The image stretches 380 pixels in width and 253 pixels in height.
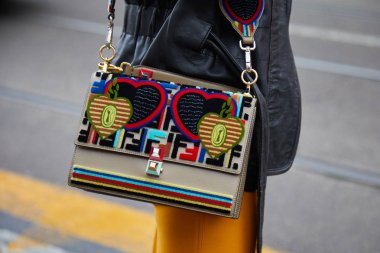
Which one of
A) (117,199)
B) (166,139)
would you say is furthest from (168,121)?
(117,199)

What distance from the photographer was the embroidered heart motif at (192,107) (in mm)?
1306

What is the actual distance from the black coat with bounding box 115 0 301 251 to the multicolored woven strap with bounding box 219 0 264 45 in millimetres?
31

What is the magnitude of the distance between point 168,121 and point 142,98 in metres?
0.09

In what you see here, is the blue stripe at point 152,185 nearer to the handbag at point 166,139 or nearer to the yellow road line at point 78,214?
the handbag at point 166,139

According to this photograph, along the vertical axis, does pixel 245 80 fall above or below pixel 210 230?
above

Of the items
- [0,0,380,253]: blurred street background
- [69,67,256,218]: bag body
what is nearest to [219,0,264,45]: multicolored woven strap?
[69,67,256,218]: bag body

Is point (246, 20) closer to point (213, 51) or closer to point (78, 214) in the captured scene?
point (213, 51)

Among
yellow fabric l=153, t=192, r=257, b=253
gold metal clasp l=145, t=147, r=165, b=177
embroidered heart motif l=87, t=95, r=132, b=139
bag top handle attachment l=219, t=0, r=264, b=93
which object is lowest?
yellow fabric l=153, t=192, r=257, b=253

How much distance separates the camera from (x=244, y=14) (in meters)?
1.32

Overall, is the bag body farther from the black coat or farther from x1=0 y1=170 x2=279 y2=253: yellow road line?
x1=0 y1=170 x2=279 y2=253: yellow road line

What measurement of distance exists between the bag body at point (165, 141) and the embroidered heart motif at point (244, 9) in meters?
0.16

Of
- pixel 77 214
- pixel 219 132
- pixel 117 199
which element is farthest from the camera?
pixel 117 199

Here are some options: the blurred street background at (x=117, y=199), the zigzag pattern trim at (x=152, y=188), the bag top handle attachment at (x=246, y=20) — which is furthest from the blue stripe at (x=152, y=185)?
the blurred street background at (x=117, y=199)

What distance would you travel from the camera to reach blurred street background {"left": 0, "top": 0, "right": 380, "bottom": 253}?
3082mm
